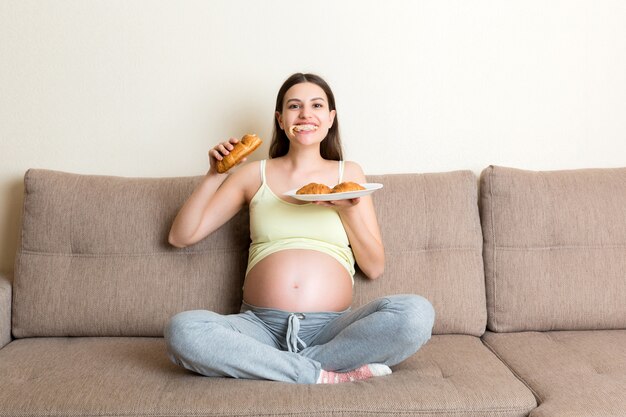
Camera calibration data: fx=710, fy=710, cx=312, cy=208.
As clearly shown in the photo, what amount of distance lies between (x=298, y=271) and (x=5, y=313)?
37.6 inches

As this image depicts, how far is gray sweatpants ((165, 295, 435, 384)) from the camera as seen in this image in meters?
1.81

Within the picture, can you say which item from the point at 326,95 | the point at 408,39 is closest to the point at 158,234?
the point at 326,95

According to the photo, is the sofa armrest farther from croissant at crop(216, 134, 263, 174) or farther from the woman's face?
the woman's face

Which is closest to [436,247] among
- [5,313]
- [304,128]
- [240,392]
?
[304,128]

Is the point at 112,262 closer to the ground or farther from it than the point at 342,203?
closer to the ground

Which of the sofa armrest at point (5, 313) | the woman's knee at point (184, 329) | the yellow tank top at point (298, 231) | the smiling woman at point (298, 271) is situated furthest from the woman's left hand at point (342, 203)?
the sofa armrest at point (5, 313)

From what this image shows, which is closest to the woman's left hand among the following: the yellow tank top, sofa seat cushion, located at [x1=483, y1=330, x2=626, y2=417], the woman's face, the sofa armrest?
the yellow tank top

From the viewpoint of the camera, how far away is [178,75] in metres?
2.61

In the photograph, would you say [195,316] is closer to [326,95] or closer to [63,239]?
[63,239]

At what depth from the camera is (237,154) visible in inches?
85.0

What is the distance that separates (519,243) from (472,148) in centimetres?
46

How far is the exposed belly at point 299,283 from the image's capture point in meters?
2.11

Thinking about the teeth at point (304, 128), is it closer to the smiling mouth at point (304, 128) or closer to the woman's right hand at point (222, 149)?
the smiling mouth at point (304, 128)

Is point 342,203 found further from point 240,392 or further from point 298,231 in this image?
point 240,392
